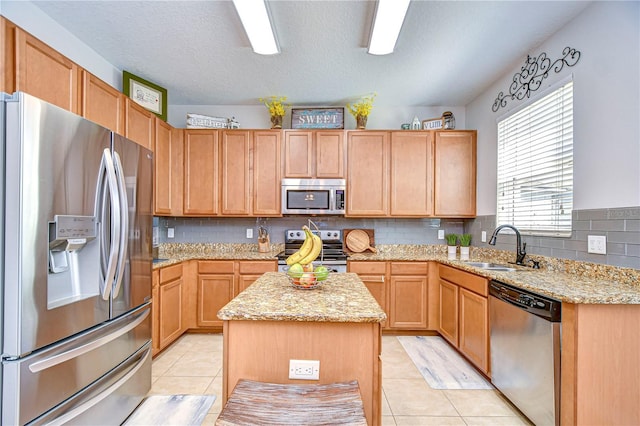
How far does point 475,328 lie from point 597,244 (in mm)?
1063

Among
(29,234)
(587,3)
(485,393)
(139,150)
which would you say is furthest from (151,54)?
(485,393)

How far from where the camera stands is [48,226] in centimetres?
135

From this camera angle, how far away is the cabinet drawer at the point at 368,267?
335 cm

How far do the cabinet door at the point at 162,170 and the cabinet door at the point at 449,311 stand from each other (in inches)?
118

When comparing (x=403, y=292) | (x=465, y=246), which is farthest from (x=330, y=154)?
(x=465, y=246)

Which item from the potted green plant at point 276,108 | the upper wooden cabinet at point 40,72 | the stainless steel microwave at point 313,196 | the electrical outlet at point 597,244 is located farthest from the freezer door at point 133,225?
the electrical outlet at point 597,244

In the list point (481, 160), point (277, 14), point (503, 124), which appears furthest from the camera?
point (481, 160)

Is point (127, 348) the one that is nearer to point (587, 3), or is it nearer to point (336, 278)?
point (336, 278)

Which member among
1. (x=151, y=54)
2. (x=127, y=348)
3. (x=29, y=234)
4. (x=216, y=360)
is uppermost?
(x=151, y=54)

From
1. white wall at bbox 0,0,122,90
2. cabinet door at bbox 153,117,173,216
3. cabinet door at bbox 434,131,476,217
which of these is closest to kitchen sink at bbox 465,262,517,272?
cabinet door at bbox 434,131,476,217

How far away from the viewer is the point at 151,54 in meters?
2.68

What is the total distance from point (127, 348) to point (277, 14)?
2371 mm

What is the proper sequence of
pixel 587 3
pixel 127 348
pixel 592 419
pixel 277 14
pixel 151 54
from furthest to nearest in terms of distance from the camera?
pixel 151 54 → pixel 277 14 → pixel 587 3 → pixel 127 348 → pixel 592 419

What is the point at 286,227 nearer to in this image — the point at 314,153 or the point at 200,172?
the point at 314,153
